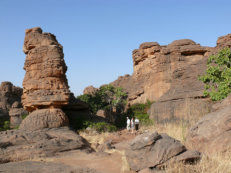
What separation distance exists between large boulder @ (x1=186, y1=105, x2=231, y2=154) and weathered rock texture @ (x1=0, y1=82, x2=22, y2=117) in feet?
94.2

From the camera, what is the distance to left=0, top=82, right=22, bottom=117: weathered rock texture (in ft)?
98.5

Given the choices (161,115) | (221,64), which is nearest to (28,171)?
(161,115)

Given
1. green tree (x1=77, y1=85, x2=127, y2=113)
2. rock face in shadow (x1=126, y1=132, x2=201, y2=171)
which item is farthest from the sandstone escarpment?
green tree (x1=77, y1=85, x2=127, y2=113)

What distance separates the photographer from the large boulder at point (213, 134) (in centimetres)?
487

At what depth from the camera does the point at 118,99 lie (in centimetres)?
2722

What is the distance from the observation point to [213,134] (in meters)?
5.09

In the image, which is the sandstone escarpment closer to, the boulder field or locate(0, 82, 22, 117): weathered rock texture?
the boulder field

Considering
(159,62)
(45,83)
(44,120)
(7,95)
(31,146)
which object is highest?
(159,62)

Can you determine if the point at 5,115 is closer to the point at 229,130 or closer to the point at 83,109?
the point at 83,109

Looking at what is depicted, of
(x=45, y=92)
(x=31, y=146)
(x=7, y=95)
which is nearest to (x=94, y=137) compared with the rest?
(x=45, y=92)

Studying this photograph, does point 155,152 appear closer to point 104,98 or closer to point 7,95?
point 104,98

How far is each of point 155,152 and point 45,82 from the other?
1025cm

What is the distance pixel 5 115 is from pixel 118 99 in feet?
48.3

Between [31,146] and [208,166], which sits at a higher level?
[208,166]
